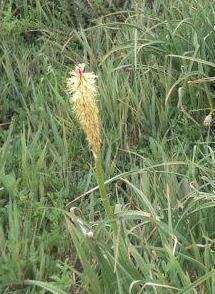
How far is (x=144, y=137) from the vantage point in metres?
2.66

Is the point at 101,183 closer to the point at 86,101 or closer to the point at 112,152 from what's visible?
the point at 86,101

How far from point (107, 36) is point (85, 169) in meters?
0.95

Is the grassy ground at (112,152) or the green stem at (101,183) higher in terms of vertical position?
the green stem at (101,183)

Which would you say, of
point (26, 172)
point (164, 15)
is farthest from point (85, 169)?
point (164, 15)

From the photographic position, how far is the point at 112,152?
8.40 ft

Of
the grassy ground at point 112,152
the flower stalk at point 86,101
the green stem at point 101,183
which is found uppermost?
the flower stalk at point 86,101

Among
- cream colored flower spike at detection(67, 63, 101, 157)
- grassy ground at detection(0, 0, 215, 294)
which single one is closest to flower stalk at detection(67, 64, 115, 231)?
cream colored flower spike at detection(67, 63, 101, 157)

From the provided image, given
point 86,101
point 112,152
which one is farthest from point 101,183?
point 112,152

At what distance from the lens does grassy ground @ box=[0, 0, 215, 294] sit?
173cm

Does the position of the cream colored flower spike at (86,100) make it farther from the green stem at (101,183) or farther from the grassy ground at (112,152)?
Result: the grassy ground at (112,152)

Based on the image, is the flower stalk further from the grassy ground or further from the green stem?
the grassy ground

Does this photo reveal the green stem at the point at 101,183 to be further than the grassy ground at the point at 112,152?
No

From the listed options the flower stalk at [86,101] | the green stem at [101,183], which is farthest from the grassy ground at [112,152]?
the flower stalk at [86,101]

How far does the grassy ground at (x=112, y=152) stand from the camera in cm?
173
